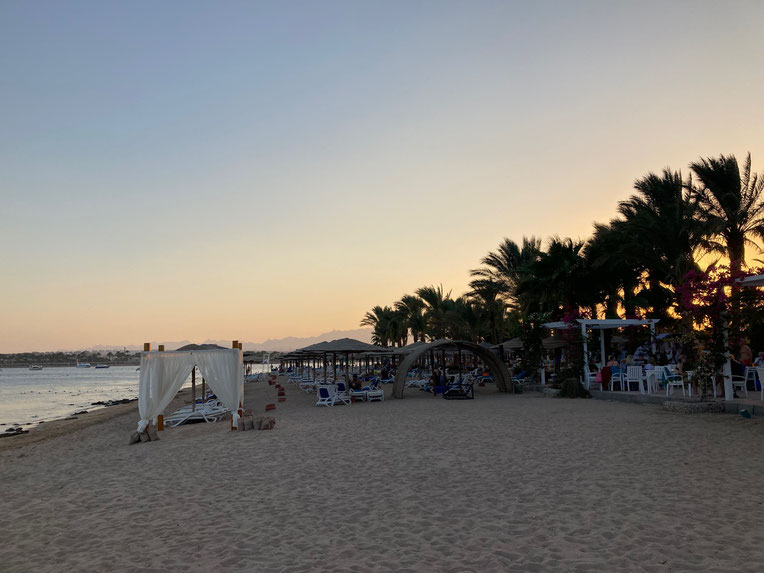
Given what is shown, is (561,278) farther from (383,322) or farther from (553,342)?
(383,322)

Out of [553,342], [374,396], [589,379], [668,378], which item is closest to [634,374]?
[668,378]

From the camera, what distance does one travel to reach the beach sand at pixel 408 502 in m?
4.48

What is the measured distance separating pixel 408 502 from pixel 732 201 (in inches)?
787

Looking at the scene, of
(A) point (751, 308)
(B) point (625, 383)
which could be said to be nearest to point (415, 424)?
(A) point (751, 308)

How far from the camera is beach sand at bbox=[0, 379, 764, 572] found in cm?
448

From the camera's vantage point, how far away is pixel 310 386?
28.0 meters

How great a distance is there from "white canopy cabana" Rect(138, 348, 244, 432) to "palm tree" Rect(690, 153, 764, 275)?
60.2 feet

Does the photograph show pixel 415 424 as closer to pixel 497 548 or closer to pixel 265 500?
pixel 265 500

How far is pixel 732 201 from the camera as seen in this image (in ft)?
65.8

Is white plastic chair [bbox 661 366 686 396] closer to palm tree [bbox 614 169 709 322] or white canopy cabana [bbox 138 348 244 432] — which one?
palm tree [bbox 614 169 709 322]

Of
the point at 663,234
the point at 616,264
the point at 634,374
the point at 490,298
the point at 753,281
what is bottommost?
the point at 634,374

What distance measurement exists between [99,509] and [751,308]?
13.2 metres

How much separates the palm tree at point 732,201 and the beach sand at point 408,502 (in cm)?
1212

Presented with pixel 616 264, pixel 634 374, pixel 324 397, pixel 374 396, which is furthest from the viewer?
pixel 616 264
